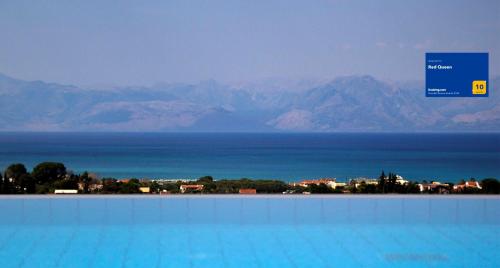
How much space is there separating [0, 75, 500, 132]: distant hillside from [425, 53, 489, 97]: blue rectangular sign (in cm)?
36

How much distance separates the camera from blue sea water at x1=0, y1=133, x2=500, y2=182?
34.8 feet

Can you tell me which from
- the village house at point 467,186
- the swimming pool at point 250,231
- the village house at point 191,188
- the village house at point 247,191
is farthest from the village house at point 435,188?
the village house at point 191,188

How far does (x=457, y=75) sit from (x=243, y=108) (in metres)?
4.11

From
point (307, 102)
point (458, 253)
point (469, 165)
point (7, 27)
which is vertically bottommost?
point (458, 253)

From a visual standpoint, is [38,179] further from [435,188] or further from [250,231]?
[435,188]

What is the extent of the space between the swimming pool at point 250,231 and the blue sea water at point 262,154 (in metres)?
3.49

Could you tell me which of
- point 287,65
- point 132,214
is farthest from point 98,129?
point 132,214

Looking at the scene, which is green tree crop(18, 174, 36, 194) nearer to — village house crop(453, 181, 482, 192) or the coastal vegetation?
the coastal vegetation

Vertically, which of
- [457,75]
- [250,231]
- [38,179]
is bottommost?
[250,231]

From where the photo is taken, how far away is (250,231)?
6.53 metres

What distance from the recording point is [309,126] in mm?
11969

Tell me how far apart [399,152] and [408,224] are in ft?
16.5

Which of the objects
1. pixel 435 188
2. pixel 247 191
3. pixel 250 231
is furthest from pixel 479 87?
pixel 250 231

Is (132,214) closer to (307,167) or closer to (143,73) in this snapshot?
(143,73)
